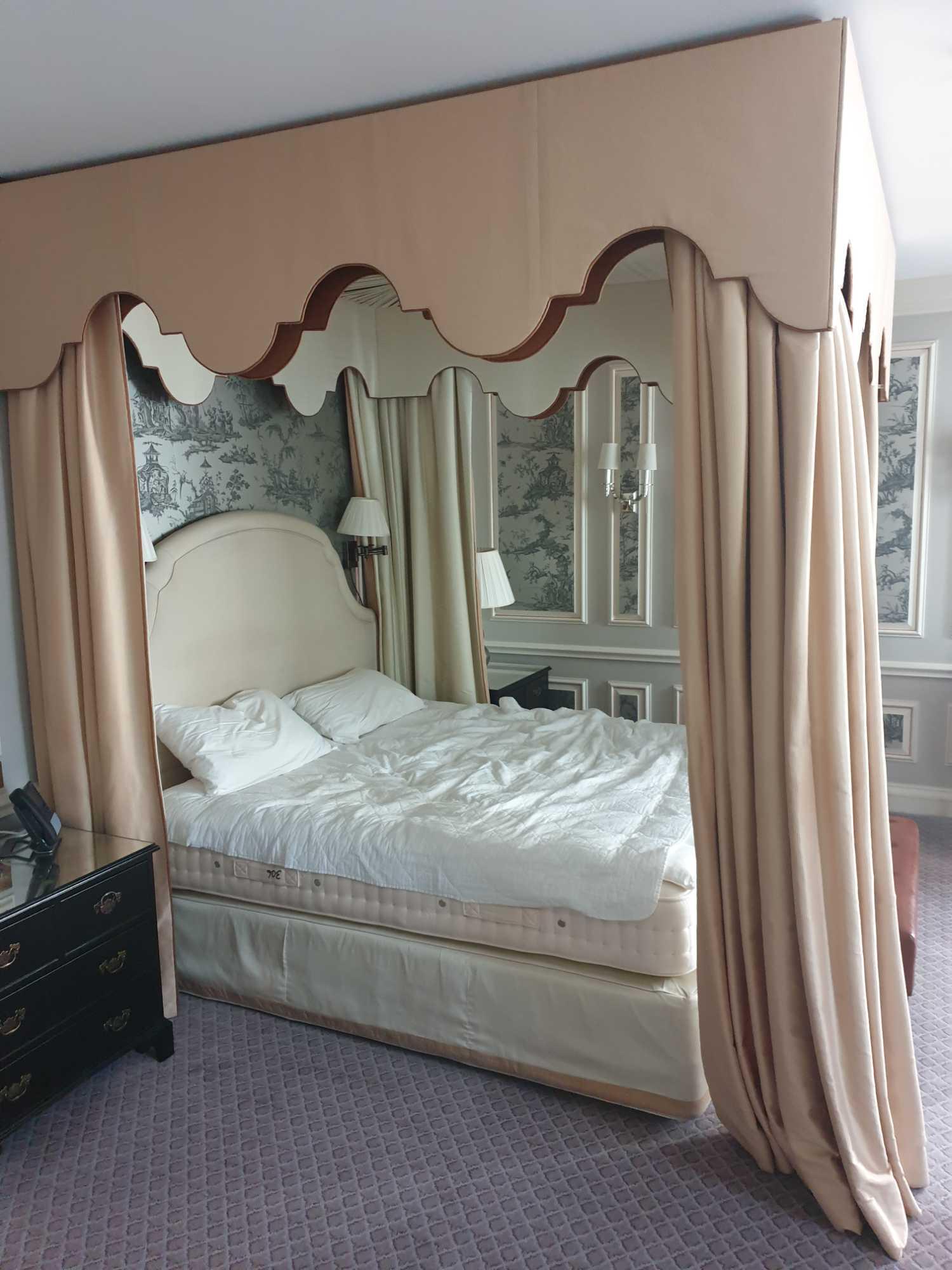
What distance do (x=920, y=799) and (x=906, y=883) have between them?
6.40ft

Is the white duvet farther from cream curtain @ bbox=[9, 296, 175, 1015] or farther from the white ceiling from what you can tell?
the white ceiling

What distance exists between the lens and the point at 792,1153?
201 cm

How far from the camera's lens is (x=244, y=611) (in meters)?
3.78

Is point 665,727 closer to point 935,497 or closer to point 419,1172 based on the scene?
point 935,497

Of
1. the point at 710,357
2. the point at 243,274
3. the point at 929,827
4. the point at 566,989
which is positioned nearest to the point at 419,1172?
the point at 566,989

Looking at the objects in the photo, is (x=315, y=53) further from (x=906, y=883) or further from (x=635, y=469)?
(x=635, y=469)

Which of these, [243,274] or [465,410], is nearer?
[243,274]

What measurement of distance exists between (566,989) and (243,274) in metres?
1.96

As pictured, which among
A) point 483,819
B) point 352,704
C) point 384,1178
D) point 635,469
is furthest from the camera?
point 635,469

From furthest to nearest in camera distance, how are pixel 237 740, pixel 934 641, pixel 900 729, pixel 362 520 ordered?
pixel 900 729 → pixel 934 641 → pixel 362 520 → pixel 237 740

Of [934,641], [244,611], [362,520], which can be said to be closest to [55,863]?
[244,611]

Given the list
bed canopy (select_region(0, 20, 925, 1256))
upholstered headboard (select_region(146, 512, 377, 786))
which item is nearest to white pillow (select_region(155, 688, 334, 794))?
upholstered headboard (select_region(146, 512, 377, 786))

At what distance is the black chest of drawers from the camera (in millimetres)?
2215

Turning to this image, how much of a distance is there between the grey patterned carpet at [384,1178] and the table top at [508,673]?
9.27 ft
